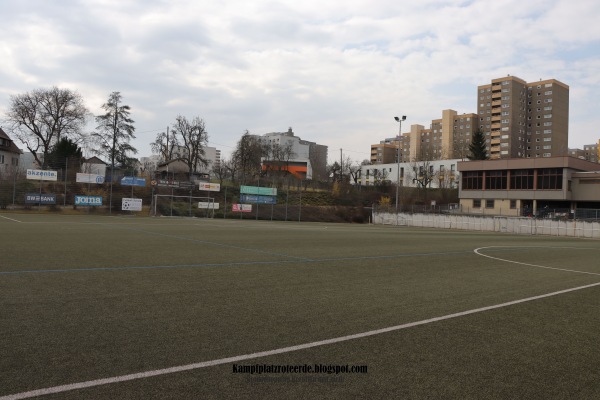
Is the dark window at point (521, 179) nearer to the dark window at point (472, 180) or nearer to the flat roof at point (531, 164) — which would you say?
the flat roof at point (531, 164)

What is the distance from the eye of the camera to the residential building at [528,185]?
217 feet

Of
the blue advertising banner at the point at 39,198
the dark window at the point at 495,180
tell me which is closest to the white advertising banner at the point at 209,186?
the blue advertising banner at the point at 39,198

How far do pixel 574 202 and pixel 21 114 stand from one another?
8430 cm

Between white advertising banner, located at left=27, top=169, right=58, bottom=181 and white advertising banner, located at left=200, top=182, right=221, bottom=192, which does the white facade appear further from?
white advertising banner, located at left=27, top=169, right=58, bottom=181

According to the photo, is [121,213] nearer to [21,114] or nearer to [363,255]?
[21,114]

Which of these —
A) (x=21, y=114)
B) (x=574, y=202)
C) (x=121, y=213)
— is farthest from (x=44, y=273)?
(x=574, y=202)

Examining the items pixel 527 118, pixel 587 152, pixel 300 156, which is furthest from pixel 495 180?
pixel 587 152

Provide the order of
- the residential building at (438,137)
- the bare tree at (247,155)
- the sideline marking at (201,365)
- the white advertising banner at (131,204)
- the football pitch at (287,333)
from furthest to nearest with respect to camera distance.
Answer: the residential building at (438,137) < the bare tree at (247,155) < the white advertising banner at (131,204) < the football pitch at (287,333) < the sideline marking at (201,365)

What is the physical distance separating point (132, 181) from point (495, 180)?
191ft

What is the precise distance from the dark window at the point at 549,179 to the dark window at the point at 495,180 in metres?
5.69

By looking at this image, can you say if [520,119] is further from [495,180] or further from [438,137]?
[495,180]

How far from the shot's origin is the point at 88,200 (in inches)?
1767

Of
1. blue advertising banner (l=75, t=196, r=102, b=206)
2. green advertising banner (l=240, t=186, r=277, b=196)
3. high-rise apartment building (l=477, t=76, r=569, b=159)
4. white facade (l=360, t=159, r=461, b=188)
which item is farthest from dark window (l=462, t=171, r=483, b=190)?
high-rise apartment building (l=477, t=76, r=569, b=159)

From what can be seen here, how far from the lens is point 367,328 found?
234 inches
